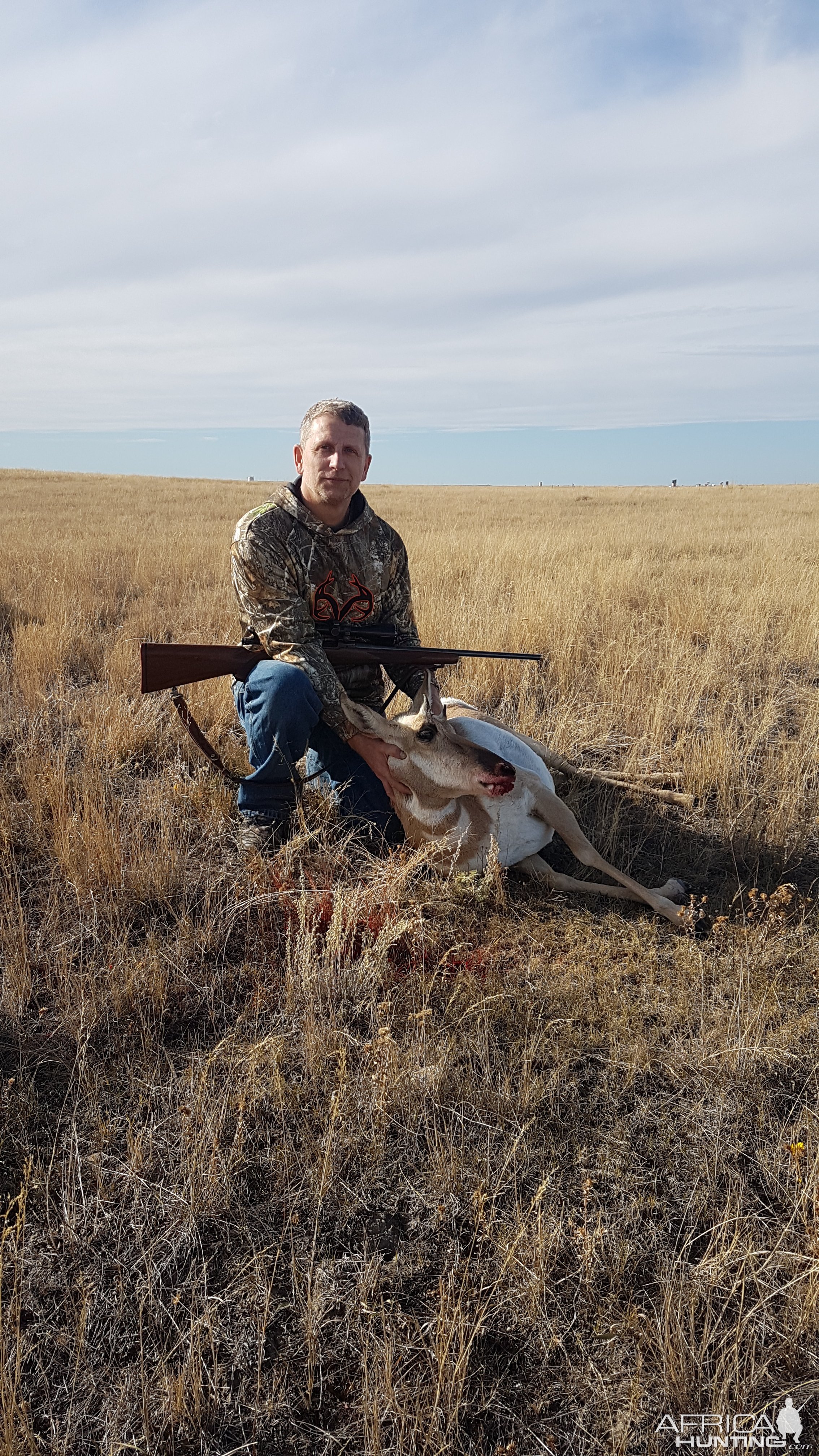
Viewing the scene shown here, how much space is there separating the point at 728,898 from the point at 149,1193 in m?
2.75

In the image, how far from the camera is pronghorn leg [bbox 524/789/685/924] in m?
3.65

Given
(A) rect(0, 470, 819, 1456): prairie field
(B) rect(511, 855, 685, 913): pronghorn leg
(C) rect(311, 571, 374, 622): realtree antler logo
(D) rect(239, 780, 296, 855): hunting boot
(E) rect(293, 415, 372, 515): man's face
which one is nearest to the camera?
(A) rect(0, 470, 819, 1456): prairie field

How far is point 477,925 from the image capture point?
11.6ft

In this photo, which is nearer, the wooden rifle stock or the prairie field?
the prairie field

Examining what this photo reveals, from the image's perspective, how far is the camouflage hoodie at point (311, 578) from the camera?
12.8ft

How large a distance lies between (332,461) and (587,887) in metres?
2.25

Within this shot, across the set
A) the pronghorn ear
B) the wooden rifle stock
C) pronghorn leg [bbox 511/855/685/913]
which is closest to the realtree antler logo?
the wooden rifle stock

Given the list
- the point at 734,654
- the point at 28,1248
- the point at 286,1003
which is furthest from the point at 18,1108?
the point at 734,654

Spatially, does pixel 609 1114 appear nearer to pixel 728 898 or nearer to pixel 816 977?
pixel 816 977

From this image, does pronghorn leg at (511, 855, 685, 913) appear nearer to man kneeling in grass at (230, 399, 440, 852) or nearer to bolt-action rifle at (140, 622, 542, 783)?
man kneeling in grass at (230, 399, 440, 852)

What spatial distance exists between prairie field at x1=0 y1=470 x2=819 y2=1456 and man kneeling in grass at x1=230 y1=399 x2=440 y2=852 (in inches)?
8.9

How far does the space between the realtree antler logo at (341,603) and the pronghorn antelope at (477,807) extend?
549mm

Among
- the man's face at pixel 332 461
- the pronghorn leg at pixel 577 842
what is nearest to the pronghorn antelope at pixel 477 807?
the pronghorn leg at pixel 577 842

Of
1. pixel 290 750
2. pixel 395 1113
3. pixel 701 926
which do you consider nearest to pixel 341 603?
pixel 290 750
